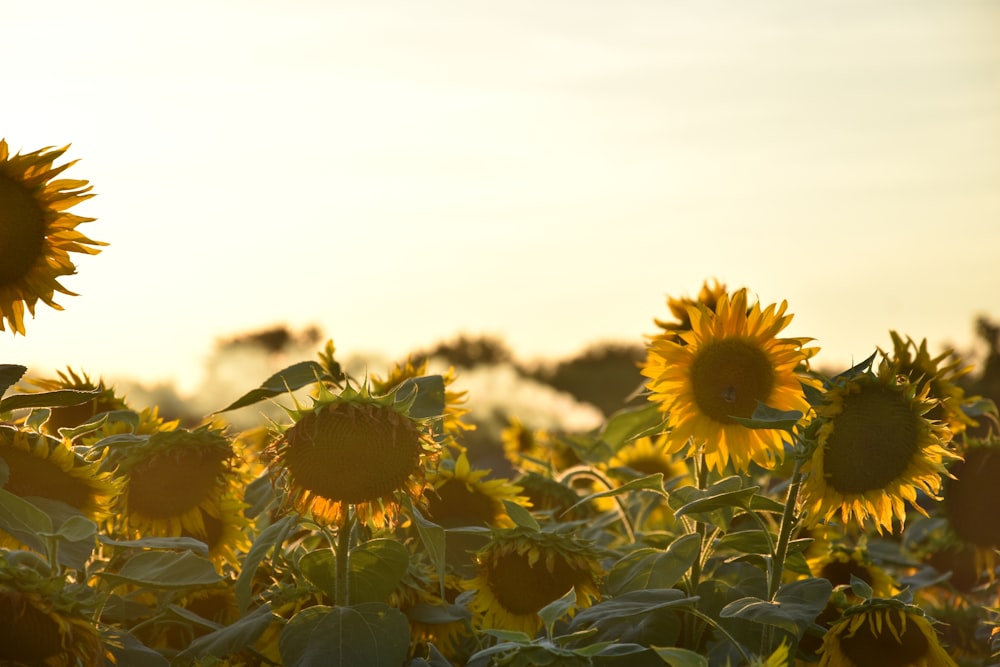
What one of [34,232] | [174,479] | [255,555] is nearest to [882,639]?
[255,555]

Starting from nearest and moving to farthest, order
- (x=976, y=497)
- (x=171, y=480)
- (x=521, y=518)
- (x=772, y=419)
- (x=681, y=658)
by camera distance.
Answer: (x=681, y=658), (x=772, y=419), (x=521, y=518), (x=171, y=480), (x=976, y=497)

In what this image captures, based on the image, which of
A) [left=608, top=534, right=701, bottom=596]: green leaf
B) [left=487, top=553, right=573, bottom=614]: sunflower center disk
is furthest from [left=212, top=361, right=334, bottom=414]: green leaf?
[left=608, top=534, right=701, bottom=596]: green leaf

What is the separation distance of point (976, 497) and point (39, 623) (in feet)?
8.68

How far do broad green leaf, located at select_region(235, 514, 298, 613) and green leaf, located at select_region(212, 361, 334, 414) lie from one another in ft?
0.96

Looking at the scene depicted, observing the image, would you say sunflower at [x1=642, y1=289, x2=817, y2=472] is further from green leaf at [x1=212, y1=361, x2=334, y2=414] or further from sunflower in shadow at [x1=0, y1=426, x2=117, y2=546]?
sunflower in shadow at [x1=0, y1=426, x2=117, y2=546]

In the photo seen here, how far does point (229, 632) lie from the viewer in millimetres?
2324

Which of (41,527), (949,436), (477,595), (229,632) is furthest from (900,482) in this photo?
(41,527)

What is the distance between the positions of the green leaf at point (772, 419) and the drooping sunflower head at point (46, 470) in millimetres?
1343

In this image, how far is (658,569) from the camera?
8.20 feet

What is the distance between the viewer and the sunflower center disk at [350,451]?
2.21 m

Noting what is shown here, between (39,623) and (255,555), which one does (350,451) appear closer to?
(255,555)

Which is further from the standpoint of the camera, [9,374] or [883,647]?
[883,647]

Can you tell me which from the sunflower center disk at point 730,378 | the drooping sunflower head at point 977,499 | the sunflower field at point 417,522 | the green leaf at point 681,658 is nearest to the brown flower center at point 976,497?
the drooping sunflower head at point 977,499

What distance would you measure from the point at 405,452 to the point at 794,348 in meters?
1.03
